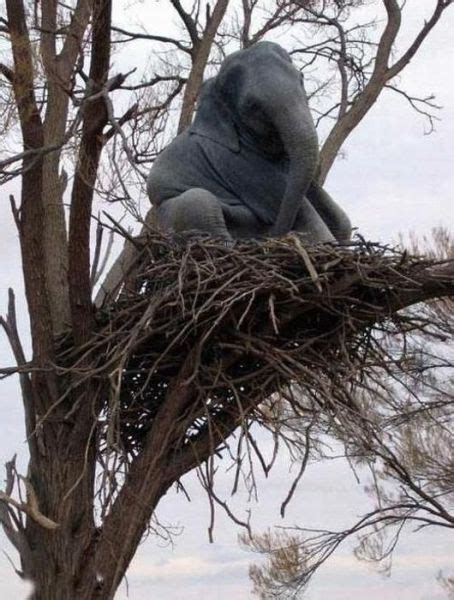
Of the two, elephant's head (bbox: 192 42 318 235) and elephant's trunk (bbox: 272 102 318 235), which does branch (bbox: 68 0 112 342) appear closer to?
elephant's head (bbox: 192 42 318 235)

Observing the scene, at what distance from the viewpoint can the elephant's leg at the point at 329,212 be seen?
5582mm

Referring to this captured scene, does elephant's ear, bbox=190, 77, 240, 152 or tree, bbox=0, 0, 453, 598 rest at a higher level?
elephant's ear, bbox=190, 77, 240, 152

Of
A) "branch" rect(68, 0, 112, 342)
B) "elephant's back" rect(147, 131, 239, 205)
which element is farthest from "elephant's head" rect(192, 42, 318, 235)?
"branch" rect(68, 0, 112, 342)

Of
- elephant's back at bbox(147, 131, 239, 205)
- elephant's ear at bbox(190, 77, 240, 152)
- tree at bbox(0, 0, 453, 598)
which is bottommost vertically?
tree at bbox(0, 0, 453, 598)

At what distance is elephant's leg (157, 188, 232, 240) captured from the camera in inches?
202

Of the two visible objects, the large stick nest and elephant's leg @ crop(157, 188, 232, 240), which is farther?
elephant's leg @ crop(157, 188, 232, 240)

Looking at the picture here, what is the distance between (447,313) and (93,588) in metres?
6.41

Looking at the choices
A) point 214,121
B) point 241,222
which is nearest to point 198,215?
point 241,222

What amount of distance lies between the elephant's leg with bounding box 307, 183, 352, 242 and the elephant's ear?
1.33 feet

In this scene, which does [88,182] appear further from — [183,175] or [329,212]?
[329,212]

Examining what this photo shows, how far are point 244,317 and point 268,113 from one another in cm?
100

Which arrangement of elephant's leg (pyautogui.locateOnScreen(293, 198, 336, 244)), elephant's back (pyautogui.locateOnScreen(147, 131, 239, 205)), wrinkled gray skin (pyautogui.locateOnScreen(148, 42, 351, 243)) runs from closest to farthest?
wrinkled gray skin (pyautogui.locateOnScreen(148, 42, 351, 243)) → elephant's leg (pyautogui.locateOnScreen(293, 198, 336, 244)) → elephant's back (pyautogui.locateOnScreen(147, 131, 239, 205))

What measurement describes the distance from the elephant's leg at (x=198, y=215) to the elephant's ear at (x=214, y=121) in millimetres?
351

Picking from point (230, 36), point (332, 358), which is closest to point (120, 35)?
point (230, 36)
